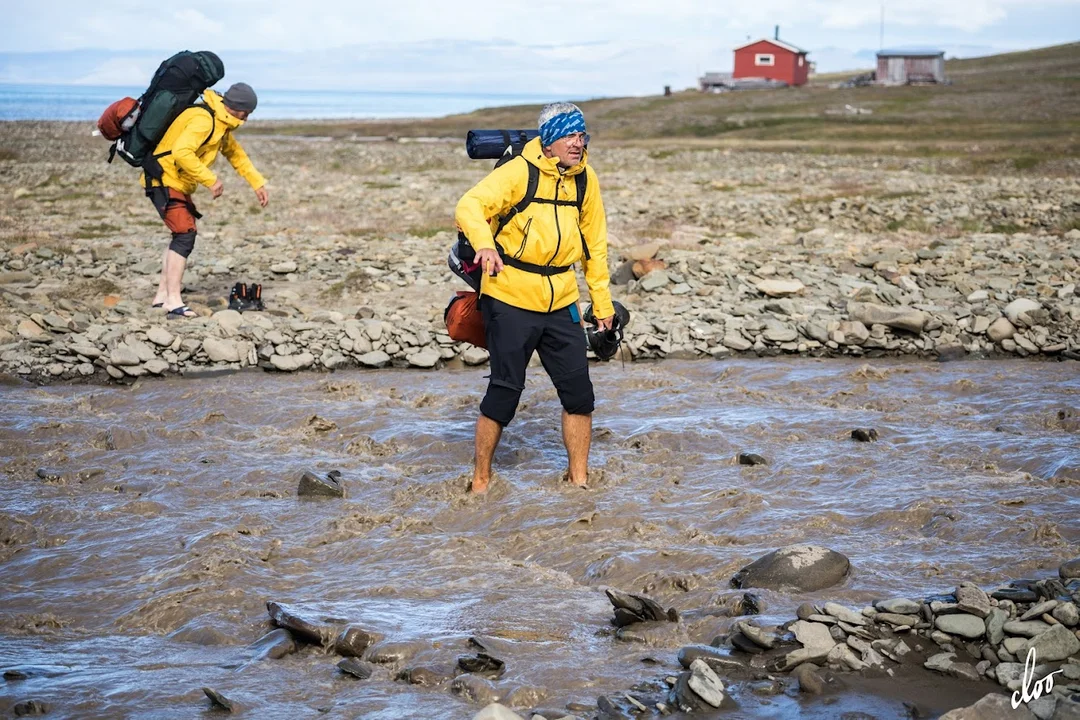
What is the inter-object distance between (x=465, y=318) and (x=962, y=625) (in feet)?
12.3

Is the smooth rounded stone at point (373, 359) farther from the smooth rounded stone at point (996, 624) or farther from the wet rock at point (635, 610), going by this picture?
the smooth rounded stone at point (996, 624)

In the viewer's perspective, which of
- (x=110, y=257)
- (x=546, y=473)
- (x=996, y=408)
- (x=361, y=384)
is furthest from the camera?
(x=110, y=257)

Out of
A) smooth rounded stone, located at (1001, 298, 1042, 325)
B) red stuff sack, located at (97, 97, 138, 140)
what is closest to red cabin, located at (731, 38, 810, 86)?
smooth rounded stone, located at (1001, 298, 1042, 325)

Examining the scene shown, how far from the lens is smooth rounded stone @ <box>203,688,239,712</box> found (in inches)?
185

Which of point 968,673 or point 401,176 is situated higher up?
point 401,176

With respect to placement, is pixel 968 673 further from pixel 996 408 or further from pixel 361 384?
pixel 361 384

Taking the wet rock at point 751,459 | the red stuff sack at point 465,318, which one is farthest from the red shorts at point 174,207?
the wet rock at point 751,459

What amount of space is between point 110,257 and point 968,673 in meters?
14.4

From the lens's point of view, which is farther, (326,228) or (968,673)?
(326,228)

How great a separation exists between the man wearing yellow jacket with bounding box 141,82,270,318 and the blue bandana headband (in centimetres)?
537

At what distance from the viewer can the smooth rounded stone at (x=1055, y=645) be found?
15.6 ft

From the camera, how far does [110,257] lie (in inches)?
635

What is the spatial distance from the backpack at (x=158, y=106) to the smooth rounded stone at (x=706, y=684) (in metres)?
8.73

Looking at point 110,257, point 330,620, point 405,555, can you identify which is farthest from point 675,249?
point 330,620
